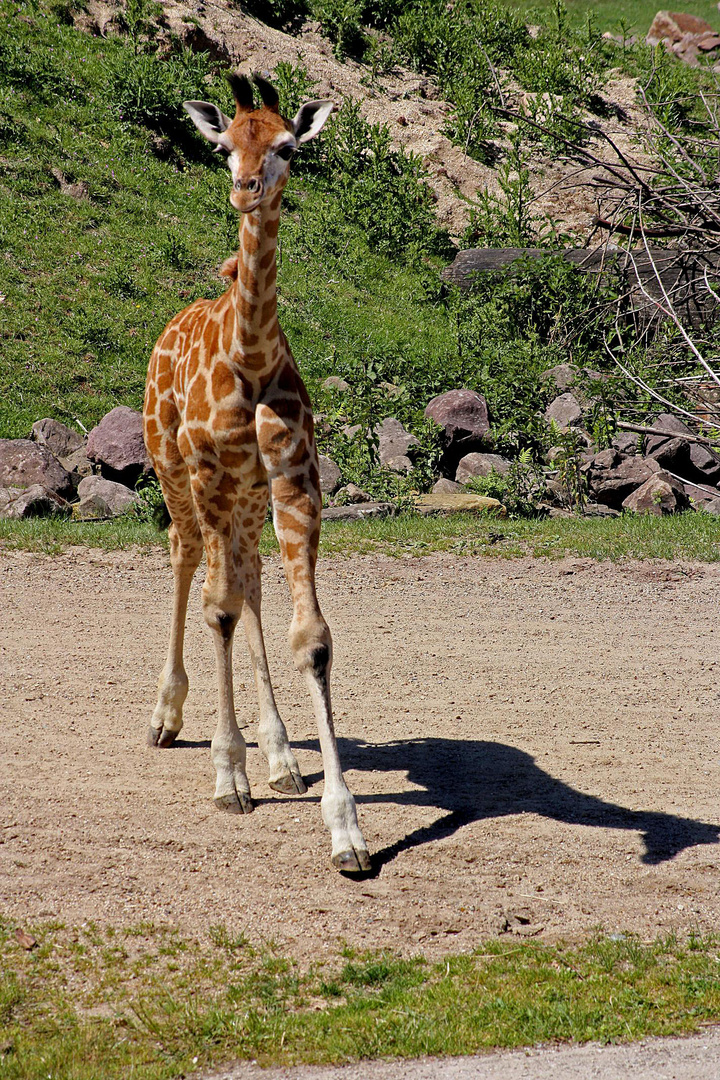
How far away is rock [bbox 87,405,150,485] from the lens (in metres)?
11.4

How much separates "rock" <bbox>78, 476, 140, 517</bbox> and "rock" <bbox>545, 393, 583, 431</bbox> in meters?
5.07

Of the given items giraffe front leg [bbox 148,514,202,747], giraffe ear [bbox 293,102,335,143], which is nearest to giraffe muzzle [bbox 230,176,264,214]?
giraffe ear [bbox 293,102,335,143]

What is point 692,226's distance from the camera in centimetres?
1226

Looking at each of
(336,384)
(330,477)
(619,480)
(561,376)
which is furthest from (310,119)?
(561,376)

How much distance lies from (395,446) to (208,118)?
7605mm

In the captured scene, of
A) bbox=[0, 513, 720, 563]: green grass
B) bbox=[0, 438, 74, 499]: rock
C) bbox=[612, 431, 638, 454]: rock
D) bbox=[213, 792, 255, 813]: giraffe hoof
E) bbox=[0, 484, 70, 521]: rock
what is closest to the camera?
bbox=[213, 792, 255, 813]: giraffe hoof

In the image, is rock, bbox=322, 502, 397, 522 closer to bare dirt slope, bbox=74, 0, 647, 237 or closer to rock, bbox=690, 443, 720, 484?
rock, bbox=690, 443, 720, 484

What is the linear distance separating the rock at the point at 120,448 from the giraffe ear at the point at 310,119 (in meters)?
7.18

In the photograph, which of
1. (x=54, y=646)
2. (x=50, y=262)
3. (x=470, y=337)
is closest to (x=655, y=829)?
(x=54, y=646)

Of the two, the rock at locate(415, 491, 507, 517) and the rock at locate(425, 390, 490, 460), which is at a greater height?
the rock at locate(425, 390, 490, 460)

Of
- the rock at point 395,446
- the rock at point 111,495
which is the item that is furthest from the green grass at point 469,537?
the rock at point 395,446

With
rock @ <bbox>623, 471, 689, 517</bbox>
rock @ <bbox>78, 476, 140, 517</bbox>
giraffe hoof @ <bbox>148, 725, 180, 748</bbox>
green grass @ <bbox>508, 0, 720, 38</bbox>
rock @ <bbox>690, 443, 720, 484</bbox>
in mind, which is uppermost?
green grass @ <bbox>508, 0, 720, 38</bbox>

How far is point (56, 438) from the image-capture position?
40.1 feet

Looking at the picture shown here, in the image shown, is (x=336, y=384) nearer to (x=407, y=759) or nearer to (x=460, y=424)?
(x=460, y=424)
